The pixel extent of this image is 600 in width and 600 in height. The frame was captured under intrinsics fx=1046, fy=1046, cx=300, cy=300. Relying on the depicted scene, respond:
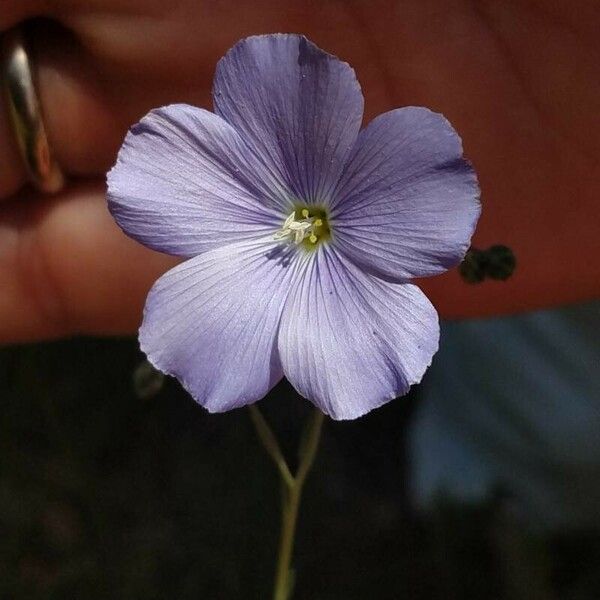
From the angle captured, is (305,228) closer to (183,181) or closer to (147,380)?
(183,181)

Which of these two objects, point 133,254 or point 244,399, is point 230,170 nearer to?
point 244,399

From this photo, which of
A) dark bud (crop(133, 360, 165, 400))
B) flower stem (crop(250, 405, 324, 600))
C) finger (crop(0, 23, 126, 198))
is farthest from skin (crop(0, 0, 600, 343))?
flower stem (crop(250, 405, 324, 600))

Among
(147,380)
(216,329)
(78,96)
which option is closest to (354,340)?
(216,329)

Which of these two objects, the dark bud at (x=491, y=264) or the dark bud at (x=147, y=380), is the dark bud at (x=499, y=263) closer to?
the dark bud at (x=491, y=264)

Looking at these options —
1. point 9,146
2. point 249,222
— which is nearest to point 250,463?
point 9,146

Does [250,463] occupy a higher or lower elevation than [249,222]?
lower

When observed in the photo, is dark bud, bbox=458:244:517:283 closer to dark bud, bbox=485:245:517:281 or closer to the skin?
dark bud, bbox=485:245:517:281

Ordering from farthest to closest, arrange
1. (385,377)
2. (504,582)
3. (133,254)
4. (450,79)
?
1. (504,582)
2. (133,254)
3. (450,79)
4. (385,377)
